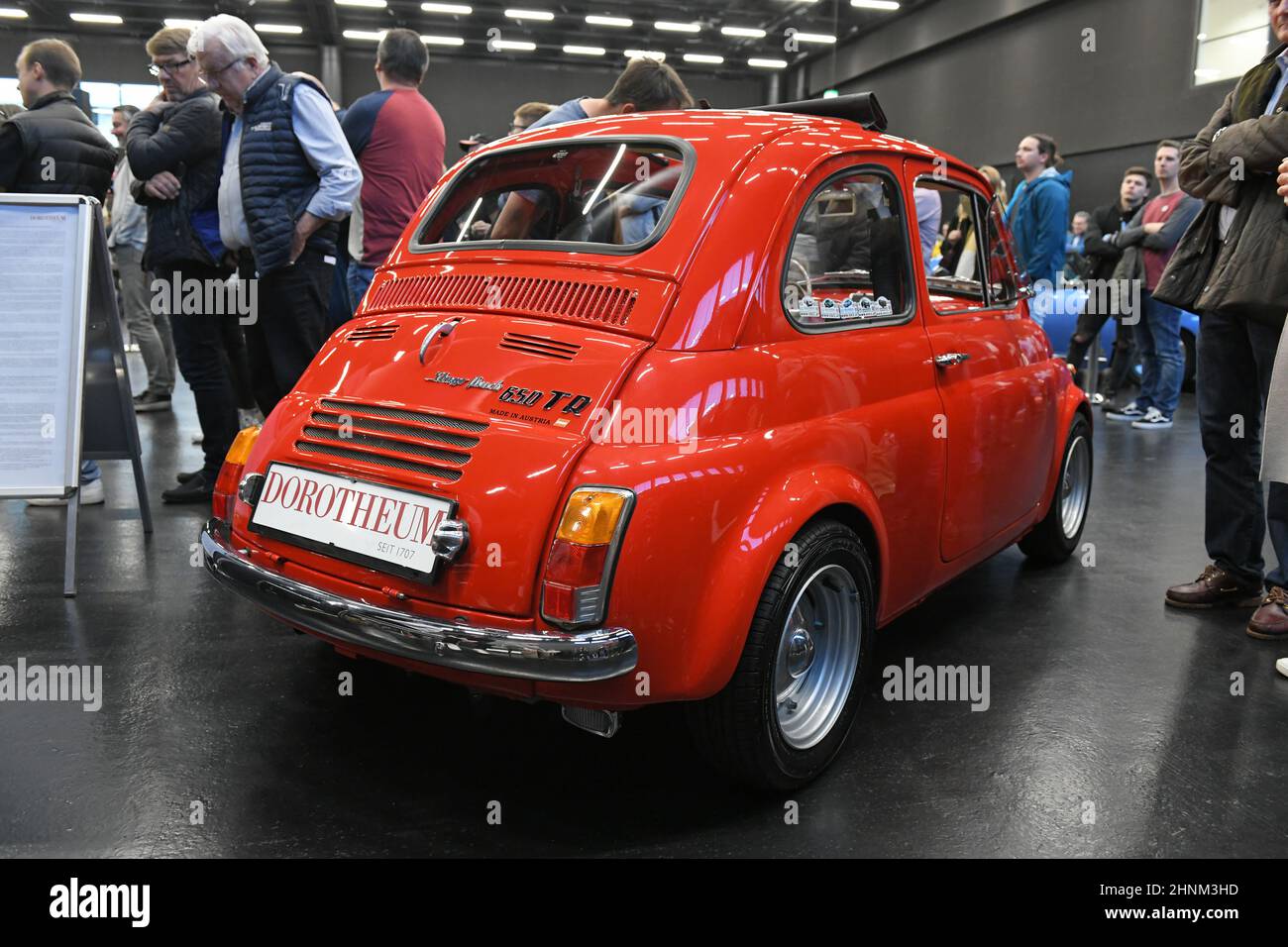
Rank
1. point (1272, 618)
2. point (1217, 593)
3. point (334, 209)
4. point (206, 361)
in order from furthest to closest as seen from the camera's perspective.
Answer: point (206, 361), point (334, 209), point (1217, 593), point (1272, 618)

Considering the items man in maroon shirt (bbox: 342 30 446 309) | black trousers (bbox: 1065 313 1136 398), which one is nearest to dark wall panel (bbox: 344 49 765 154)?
black trousers (bbox: 1065 313 1136 398)

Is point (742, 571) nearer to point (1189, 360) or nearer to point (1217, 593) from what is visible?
point (1217, 593)

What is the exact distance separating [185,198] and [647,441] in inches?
141

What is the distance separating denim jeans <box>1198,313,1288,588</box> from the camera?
11.3 feet

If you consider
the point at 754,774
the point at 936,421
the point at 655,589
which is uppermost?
the point at 936,421

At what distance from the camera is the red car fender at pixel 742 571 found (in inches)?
80.1

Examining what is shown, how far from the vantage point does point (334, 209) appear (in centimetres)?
407

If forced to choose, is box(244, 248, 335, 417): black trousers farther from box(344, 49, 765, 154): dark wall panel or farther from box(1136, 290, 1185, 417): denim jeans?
box(344, 49, 765, 154): dark wall panel

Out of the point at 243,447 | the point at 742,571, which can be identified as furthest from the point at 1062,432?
the point at 243,447

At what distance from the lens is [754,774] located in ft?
7.32

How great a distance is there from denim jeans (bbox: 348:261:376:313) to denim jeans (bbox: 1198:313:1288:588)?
398 centimetres
